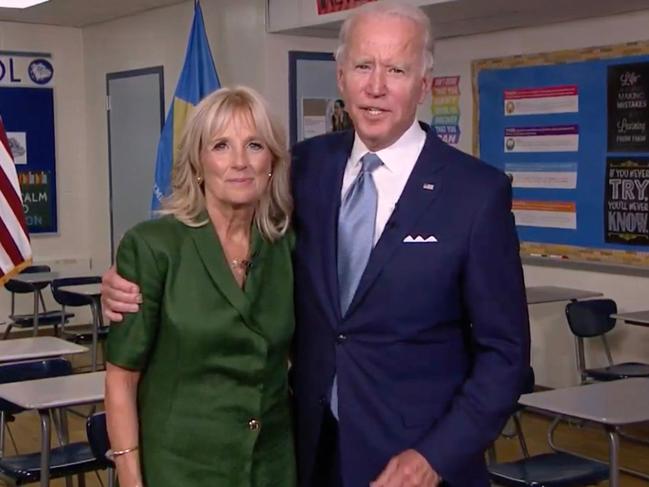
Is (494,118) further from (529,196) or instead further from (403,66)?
(403,66)

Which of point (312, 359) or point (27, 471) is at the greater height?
point (312, 359)

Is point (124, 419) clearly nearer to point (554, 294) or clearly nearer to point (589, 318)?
point (589, 318)

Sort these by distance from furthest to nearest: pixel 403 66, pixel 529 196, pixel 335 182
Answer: pixel 529 196
pixel 335 182
pixel 403 66

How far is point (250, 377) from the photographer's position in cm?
200

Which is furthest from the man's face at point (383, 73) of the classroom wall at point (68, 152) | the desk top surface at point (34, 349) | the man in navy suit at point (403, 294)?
the classroom wall at point (68, 152)

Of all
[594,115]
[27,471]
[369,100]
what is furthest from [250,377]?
[594,115]

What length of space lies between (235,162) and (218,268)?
208mm

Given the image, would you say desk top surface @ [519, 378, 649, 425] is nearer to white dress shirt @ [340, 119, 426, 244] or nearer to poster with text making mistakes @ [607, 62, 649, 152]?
white dress shirt @ [340, 119, 426, 244]

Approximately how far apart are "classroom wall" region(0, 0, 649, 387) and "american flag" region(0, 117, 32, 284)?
2.00m

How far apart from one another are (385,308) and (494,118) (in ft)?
16.7

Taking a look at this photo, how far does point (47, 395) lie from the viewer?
369cm

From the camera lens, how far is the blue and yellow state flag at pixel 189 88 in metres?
6.93

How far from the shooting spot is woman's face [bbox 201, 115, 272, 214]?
198 centimetres

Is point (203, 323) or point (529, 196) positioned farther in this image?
point (529, 196)
